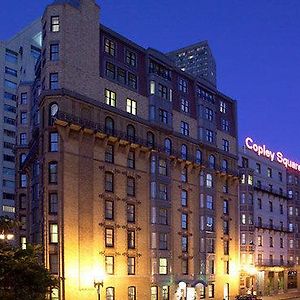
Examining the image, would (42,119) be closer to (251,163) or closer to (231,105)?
(231,105)

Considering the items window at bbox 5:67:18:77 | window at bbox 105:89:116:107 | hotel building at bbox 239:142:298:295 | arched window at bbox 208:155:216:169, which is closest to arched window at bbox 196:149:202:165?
arched window at bbox 208:155:216:169

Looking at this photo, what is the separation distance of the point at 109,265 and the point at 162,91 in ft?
82.2

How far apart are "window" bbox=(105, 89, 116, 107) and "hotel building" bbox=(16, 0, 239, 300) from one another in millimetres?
123

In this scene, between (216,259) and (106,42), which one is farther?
(216,259)

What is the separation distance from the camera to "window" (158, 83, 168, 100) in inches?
3066

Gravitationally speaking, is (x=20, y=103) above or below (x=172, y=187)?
above

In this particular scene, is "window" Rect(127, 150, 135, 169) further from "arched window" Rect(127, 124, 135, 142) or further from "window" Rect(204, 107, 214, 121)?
"window" Rect(204, 107, 214, 121)

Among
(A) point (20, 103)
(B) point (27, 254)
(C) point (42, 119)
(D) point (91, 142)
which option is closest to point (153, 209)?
(D) point (91, 142)

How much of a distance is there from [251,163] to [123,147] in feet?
129

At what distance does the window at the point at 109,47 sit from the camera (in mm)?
71500

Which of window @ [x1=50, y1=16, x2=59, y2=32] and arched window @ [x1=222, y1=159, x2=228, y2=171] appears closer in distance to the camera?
window @ [x1=50, y1=16, x2=59, y2=32]

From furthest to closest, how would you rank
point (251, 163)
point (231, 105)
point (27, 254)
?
point (251, 163), point (231, 105), point (27, 254)

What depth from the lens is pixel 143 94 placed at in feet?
250

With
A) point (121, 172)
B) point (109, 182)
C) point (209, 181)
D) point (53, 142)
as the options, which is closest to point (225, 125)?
point (209, 181)
